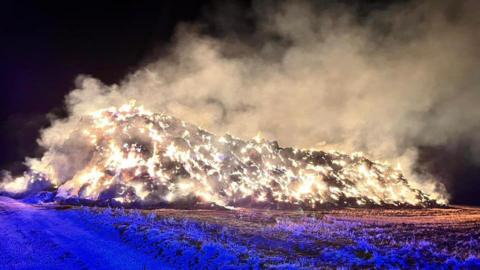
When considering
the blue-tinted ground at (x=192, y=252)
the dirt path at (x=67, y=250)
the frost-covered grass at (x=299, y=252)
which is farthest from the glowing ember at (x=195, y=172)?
the frost-covered grass at (x=299, y=252)

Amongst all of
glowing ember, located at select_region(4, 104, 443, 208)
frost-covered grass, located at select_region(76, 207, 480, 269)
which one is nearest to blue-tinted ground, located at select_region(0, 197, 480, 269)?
frost-covered grass, located at select_region(76, 207, 480, 269)

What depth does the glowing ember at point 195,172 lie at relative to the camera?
94.5m

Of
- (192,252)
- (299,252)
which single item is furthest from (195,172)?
(192,252)

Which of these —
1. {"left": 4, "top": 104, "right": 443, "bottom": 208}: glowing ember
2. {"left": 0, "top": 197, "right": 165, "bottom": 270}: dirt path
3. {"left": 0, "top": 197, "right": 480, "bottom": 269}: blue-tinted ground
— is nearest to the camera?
{"left": 0, "top": 197, "right": 165, "bottom": 270}: dirt path

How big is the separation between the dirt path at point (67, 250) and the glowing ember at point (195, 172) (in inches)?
2283

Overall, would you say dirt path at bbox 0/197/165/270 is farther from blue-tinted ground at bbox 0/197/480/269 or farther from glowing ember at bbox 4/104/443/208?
glowing ember at bbox 4/104/443/208

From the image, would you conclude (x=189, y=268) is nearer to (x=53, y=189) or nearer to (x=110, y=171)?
(x=110, y=171)

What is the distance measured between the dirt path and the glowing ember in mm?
57988

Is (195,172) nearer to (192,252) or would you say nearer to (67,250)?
(67,250)

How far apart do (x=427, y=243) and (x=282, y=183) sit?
326 feet

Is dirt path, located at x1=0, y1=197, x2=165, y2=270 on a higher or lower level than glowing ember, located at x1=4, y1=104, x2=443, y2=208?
lower

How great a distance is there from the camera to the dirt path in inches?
730

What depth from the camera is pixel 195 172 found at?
110188 millimetres

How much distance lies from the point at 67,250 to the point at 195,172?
8852 centimetres
